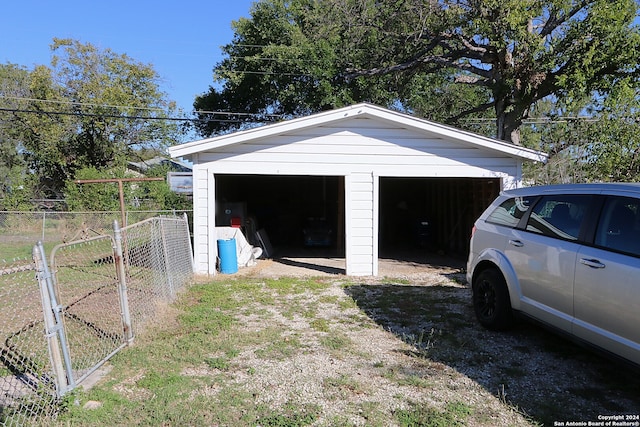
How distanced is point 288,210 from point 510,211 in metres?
12.1

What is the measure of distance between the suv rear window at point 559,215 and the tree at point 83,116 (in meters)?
21.4

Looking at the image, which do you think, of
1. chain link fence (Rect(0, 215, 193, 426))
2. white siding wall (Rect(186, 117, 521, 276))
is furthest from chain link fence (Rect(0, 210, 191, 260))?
chain link fence (Rect(0, 215, 193, 426))

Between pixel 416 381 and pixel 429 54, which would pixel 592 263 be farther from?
pixel 429 54

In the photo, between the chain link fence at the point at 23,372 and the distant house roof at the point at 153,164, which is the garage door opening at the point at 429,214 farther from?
the distant house roof at the point at 153,164

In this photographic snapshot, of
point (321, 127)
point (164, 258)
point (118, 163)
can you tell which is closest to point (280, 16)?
point (118, 163)

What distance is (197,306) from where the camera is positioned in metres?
6.49

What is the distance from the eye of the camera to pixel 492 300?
5.19 metres

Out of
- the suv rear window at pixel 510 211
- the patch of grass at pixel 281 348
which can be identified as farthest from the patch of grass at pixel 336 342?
the suv rear window at pixel 510 211

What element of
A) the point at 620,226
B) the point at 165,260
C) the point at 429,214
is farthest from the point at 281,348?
Result: the point at 429,214

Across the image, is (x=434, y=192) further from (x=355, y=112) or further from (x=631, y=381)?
(x=631, y=381)

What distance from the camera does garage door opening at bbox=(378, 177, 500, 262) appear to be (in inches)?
448

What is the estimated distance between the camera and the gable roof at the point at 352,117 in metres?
8.53

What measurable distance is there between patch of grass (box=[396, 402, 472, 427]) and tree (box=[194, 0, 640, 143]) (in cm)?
1022

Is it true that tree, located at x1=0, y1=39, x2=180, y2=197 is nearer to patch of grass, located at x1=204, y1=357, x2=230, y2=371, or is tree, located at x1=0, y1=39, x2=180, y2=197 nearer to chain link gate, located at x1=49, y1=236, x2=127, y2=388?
chain link gate, located at x1=49, y1=236, x2=127, y2=388
